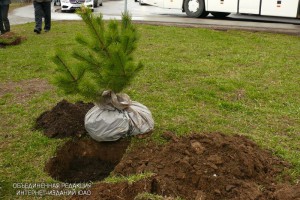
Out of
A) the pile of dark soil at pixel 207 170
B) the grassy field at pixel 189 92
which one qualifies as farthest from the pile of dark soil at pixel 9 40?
the pile of dark soil at pixel 207 170

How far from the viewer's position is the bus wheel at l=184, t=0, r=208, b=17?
17.1 meters

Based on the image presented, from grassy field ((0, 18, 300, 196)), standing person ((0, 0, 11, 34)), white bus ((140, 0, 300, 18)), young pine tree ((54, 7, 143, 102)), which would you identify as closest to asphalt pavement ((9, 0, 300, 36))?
white bus ((140, 0, 300, 18))

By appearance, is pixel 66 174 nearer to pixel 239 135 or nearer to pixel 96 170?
pixel 96 170

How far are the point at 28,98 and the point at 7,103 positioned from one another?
1.15 feet

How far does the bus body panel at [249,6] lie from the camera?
15570mm

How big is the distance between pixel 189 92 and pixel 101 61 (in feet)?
8.02

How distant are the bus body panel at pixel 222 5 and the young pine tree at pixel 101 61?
12080mm

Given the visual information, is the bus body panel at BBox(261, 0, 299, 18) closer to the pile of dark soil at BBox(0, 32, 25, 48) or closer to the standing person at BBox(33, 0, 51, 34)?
the standing person at BBox(33, 0, 51, 34)

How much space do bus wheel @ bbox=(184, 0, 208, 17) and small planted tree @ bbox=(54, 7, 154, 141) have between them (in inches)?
504

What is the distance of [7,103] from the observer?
6.40 m

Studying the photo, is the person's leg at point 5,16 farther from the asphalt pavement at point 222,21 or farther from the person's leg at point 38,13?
the asphalt pavement at point 222,21

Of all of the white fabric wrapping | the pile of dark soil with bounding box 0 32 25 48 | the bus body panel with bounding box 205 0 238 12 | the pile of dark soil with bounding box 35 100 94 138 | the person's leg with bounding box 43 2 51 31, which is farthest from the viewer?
the bus body panel with bounding box 205 0 238 12

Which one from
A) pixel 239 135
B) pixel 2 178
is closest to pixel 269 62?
pixel 239 135

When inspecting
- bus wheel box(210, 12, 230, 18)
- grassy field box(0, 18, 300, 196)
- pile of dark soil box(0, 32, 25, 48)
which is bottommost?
grassy field box(0, 18, 300, 196)
